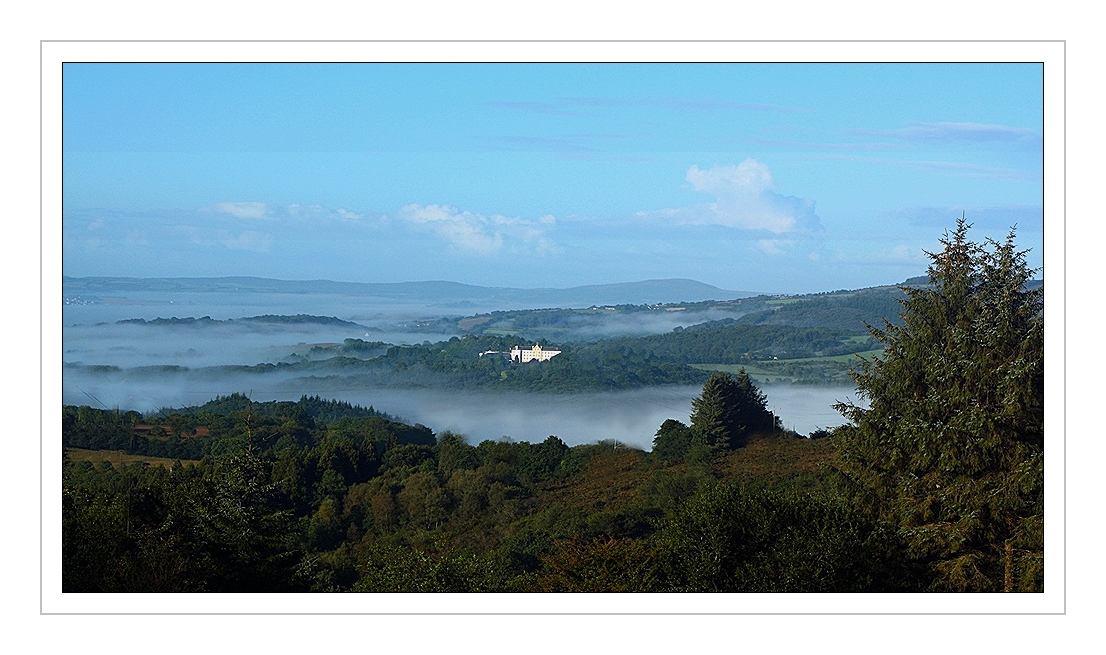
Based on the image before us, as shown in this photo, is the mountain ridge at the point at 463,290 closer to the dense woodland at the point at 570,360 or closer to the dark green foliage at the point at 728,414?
the dense woodland at the point at 570,360

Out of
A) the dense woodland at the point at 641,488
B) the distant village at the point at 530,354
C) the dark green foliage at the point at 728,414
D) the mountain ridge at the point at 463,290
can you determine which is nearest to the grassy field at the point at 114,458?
the dense woodland at the point at 641,488

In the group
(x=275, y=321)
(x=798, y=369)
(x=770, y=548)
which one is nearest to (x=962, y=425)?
(x=770, y=548)

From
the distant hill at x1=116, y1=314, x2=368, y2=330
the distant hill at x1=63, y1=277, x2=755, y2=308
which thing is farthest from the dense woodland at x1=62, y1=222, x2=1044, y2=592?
the distant hill at x1=116, y1=314, x2=368, y2=330

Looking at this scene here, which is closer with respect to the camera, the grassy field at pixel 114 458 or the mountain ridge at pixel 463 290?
the grassy field at pixel 114 458

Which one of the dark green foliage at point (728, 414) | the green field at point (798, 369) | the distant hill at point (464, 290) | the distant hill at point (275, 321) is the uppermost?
the distant hill at point (464, 290)
